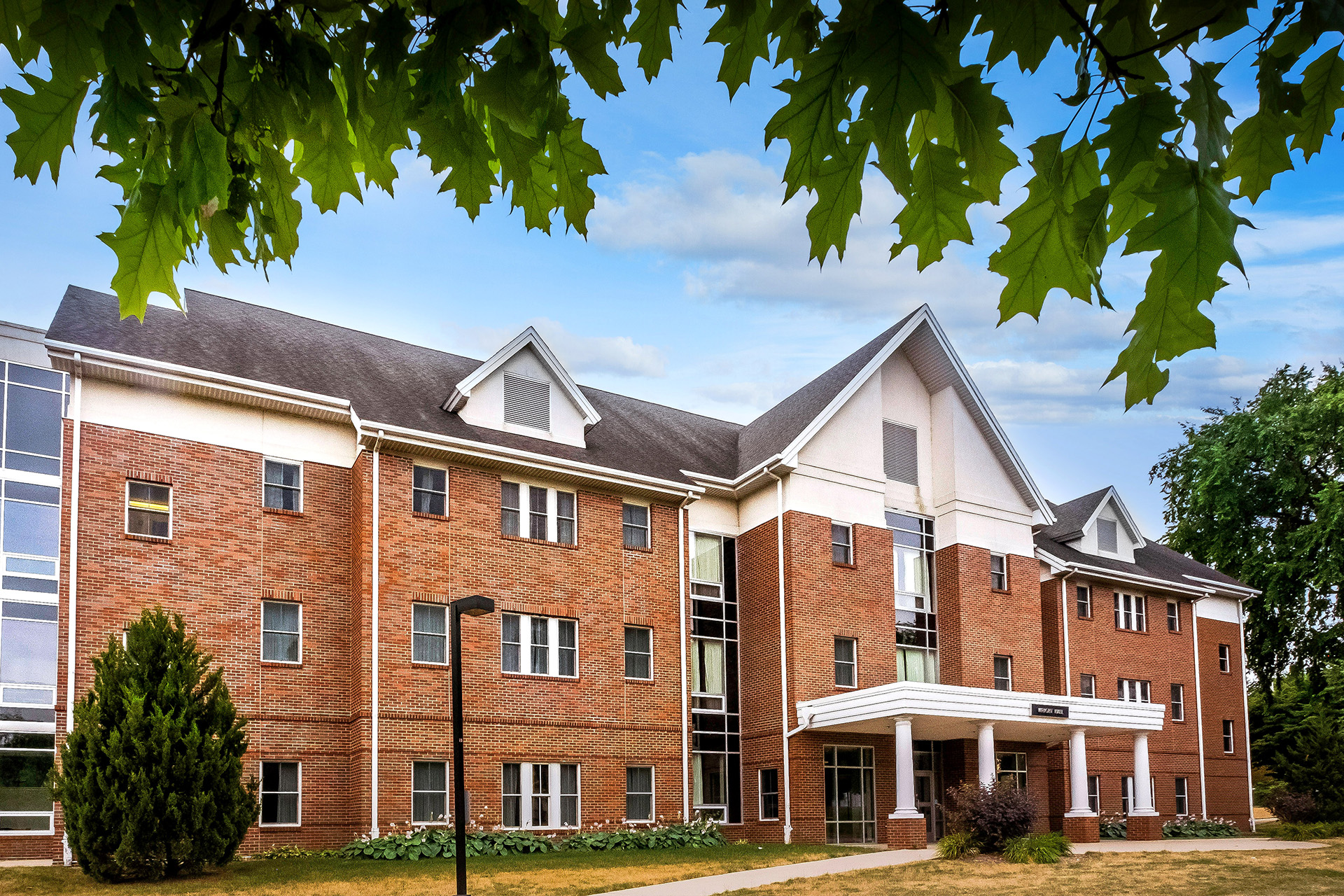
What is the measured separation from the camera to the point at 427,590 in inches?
1017

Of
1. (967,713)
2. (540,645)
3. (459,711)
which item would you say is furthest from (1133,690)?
(459,711)

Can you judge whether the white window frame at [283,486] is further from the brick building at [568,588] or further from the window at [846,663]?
the window at [846,663]

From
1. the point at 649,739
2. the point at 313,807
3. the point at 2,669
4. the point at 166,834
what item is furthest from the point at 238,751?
the point at 649,739

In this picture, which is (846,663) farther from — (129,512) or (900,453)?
(129,512)

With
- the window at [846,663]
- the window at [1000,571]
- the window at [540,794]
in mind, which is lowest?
the window at [540,794]

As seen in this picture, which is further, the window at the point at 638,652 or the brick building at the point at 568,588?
the window at the point at 638,652

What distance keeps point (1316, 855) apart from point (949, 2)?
90.8ft

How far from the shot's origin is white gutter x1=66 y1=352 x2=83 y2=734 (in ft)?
73.9

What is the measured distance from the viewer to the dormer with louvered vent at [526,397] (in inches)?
1092

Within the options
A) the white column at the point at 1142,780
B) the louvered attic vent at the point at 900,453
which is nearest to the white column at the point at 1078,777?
the white column at the point at 1142,780

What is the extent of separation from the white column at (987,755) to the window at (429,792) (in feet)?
41.5

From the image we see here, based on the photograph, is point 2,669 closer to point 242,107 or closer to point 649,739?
point 649,739

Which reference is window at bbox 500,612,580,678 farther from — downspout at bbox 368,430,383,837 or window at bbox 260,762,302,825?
window at bbox 260,762,302,825

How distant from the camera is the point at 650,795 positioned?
28422 mm
